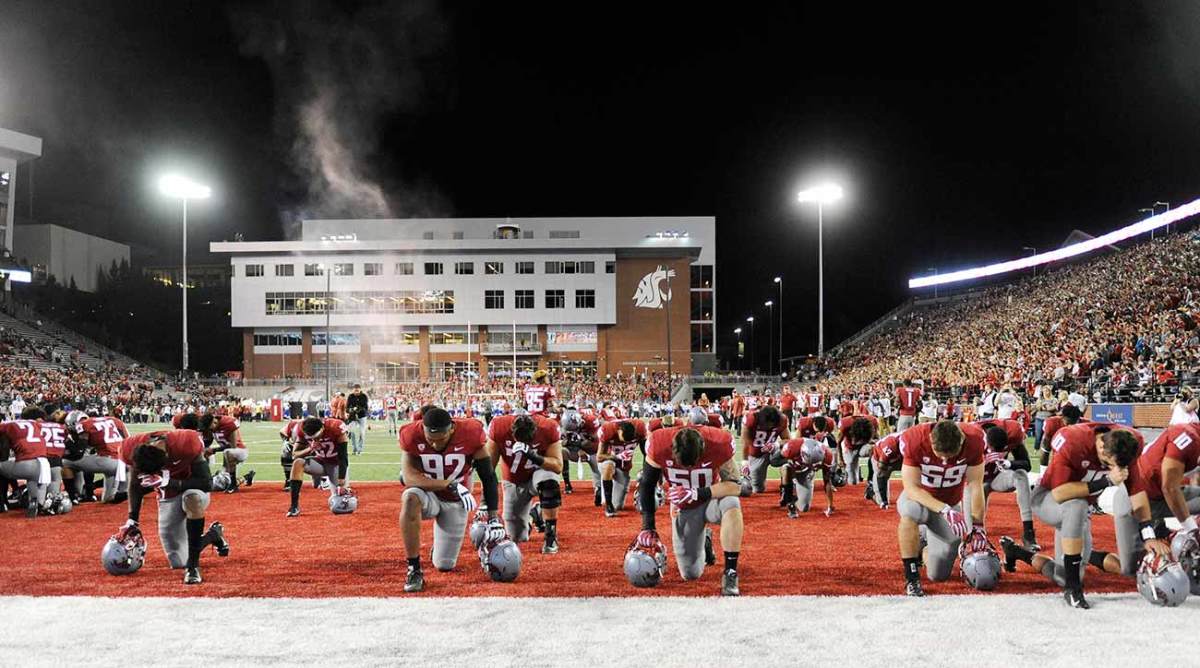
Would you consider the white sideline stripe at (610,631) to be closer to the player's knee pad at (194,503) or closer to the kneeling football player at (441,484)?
the kneeling football player at (441,484)

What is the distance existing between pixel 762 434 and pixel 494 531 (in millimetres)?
5721

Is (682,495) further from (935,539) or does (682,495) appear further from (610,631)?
(935,539)

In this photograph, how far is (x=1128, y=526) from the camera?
265 inches

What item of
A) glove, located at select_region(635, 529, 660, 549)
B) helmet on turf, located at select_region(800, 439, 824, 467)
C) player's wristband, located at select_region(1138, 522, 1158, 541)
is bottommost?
glove, located at select_region(635, 529, 660, 549)

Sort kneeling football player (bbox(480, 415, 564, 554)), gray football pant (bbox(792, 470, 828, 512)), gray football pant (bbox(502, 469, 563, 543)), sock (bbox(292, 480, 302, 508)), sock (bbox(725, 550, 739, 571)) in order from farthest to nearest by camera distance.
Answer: sock (bbox(292, 480, 302, 508)), gray football pant (bbox(792, 470, 828, 512)), gray football pant (bbox(502, 469, 563, 543)), kneeling football player (bbox(480, 415, 564, 554)), sock (bbox(725, 550, 739, 571))

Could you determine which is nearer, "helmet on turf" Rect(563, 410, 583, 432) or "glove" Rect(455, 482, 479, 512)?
"glove" Rect(455, 482, 479, 512)

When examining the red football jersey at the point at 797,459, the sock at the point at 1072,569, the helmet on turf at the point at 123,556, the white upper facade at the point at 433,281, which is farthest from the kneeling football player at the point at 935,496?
the white upper facade at the point at 433,281

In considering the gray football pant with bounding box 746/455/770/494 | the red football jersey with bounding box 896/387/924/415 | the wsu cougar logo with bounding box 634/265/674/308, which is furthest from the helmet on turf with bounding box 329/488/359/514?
the wsu cougar logo with bounding box 634/265/674/308

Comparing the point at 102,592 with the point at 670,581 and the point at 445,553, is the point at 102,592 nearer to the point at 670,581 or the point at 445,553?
the point at 445,553

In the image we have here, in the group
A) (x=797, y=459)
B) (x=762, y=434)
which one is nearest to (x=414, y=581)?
(x=797, y=459)

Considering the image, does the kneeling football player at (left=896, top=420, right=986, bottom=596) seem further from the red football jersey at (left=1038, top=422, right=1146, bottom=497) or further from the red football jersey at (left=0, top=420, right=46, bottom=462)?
the red football jersey at (left=0, top=420, right=46, bottom=462)

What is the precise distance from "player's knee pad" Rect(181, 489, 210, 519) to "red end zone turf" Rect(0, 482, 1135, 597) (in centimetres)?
61

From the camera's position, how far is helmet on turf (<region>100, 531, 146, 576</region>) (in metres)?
7.67

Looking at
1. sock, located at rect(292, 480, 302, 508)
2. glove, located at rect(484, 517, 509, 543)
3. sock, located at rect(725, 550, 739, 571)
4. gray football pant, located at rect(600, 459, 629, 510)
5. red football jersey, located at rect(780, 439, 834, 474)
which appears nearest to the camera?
sock, located at rect(725, 550, 739, 571)
